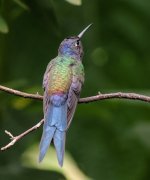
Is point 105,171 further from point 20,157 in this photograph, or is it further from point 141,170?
point 20,157

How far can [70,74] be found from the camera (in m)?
4.96

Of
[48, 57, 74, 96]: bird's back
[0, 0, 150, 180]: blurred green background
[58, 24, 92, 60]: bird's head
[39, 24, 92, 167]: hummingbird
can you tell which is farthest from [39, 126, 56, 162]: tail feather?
[0, 0, 150, 180]: blurred green background

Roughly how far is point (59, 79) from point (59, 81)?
0.03 m

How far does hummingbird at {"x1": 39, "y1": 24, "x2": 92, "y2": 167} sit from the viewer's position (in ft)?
14.0

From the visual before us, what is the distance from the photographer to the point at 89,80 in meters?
6.41

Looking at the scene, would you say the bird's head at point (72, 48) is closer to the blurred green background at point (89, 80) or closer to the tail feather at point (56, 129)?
the blurred green background at point (89, 80)

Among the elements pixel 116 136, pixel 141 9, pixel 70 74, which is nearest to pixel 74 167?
pixel 116 136

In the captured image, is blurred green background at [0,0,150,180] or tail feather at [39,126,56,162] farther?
blurred green background at [0,0,150,180]

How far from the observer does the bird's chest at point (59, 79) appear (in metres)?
4.78

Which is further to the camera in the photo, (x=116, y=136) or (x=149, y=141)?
(x=116, y=136)

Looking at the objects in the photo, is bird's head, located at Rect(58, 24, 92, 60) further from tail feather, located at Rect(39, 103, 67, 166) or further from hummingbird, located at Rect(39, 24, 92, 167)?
tail feather, located at Rect(39, 103, 67, 166)

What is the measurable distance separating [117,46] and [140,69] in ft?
0.92

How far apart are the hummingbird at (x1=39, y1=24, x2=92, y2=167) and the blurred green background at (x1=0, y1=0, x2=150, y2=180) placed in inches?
25.1

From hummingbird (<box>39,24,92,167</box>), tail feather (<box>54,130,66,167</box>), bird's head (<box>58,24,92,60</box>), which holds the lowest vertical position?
tail feather (<box>54,130,66,167</box>)
